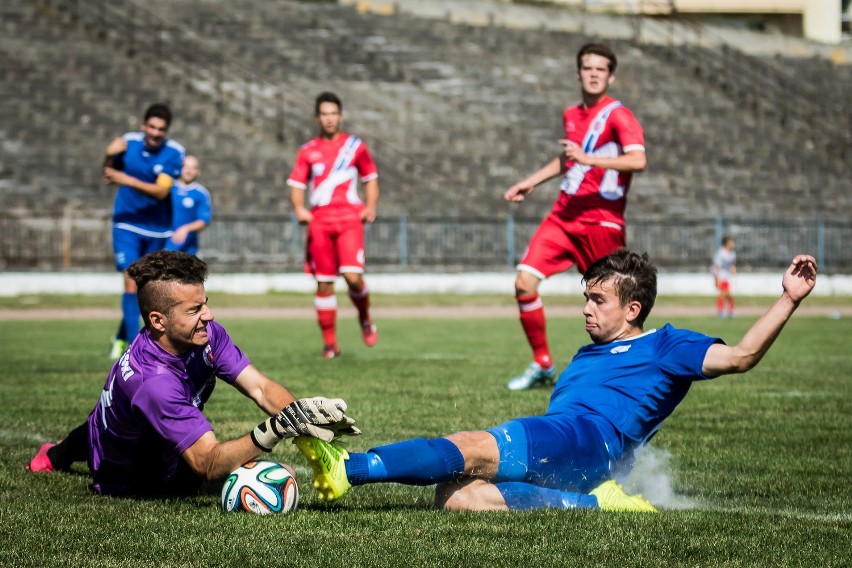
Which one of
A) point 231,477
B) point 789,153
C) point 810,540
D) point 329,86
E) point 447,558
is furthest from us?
point 789,153

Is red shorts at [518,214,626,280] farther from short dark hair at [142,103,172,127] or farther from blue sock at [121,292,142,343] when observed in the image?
short dark hair at [142,103,172,127]

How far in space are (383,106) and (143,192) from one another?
23.8 m

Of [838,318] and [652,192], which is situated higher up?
[652,192]

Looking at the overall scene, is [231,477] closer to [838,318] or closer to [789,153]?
[838,318]

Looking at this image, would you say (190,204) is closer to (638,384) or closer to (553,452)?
(638,384)

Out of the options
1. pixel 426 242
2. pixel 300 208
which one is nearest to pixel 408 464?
pixel 300 208

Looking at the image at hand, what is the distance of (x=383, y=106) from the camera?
36.2 metres

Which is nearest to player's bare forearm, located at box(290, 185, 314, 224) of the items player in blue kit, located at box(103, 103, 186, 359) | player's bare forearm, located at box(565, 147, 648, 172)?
player in blue kit, located at box(103, 103, 186, 359)

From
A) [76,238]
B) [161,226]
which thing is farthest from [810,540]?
[76,238]

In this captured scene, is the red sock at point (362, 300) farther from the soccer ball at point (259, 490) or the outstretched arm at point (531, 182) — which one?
the soccer ball at point (259, 490)

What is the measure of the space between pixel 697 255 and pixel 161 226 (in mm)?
20553

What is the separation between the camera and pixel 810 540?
4.93m

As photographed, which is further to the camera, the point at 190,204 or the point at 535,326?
the point at 190,204

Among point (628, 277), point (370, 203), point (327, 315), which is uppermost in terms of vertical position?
point (370, 203)
